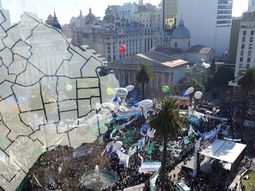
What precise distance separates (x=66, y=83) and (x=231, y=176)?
85.5 ft

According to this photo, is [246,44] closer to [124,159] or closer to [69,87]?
[124,159]

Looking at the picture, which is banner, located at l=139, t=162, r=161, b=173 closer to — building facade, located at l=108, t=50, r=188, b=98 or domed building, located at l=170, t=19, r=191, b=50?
A: building facade, located at l=108, t=50, r=188, b=98

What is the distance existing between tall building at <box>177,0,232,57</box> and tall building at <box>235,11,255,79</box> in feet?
155

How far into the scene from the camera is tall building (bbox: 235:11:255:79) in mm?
63438

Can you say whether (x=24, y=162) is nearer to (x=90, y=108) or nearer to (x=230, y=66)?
(x=90, y=108)

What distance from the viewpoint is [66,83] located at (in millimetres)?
10508

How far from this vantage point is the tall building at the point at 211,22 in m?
113

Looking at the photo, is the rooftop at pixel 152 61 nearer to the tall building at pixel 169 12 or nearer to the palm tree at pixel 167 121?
the palm tree at pixel 167 121

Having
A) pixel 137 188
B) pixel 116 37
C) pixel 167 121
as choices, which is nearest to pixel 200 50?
pixel 116 37

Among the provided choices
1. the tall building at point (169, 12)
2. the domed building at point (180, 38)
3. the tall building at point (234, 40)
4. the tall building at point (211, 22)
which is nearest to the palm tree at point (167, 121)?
the tall building at point (234, 40)

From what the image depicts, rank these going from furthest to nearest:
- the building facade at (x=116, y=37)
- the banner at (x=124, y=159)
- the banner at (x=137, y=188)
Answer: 1. the building facade at (x=116, y=37)
2. the banner at (x=124, y=159)
3. the banner at (x=137, y=188)
